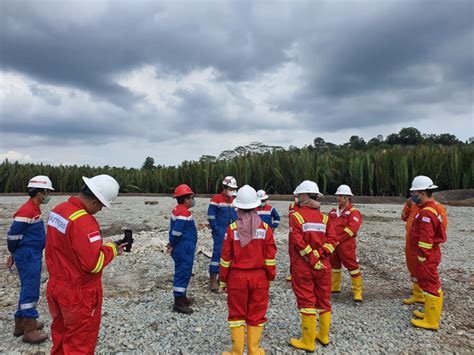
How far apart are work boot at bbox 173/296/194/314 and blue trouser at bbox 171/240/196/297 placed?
0.18 ft

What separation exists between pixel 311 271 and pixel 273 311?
1.06 m

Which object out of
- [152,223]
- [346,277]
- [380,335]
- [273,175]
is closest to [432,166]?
[273,175]

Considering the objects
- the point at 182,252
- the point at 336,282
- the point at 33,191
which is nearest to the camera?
the point at 33,191

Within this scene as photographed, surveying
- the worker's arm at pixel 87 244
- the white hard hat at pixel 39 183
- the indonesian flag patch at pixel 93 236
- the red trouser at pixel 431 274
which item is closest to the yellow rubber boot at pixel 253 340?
the worker's arm at pixel 87 244

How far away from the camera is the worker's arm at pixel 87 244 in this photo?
2.29m

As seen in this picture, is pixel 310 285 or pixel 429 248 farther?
pixel 429 248

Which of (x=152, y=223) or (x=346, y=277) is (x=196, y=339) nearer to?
(x=346, y=277)

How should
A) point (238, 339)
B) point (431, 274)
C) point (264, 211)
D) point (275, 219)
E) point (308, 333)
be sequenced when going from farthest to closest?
point (275, 219), point (264, 211), point (431, 274), point (308, 333), point (238, 339)

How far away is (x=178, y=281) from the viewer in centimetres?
398

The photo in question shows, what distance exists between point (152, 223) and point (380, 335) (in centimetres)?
721

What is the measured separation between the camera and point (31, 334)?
128 inches

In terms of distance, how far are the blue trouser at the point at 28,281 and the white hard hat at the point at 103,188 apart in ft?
5.03

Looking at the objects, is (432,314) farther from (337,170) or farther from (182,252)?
(337,170)

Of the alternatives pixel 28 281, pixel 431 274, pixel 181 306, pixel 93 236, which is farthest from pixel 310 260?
pixel 28 281
